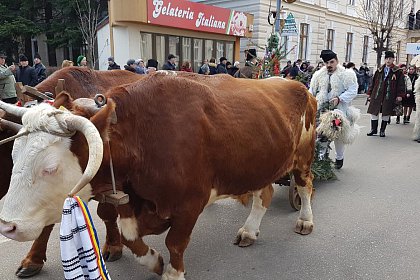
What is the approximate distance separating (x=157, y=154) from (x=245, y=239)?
1.65 meters

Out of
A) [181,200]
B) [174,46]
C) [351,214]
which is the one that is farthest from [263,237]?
[174,46]

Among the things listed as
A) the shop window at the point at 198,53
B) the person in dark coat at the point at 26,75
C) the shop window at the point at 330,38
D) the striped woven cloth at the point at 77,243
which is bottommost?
the striped woven cloth at the point at 77,243

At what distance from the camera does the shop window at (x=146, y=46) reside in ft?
51.6

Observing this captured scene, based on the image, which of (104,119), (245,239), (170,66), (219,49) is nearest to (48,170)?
(104,119)

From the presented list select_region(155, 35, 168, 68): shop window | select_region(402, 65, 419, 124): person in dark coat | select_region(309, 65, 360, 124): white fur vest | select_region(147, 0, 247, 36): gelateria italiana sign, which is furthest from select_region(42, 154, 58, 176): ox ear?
select_region(155, 35, 168, 68): shop window

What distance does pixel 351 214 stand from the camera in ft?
15.0

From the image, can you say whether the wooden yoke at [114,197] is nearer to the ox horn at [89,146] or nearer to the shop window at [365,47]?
the ox horn at [89,146]

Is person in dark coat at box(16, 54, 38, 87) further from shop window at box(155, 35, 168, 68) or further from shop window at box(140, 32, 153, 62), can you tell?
shop window at box(155, 35, 168, 68)

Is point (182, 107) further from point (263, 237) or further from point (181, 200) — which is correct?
point (263, 237)

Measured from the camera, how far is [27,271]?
10.3ft

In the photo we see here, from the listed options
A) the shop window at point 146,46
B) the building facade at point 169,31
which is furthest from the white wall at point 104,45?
the shop window at point 146,46

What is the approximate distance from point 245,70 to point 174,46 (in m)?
9.17

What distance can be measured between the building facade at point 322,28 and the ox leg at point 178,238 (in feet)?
56.7

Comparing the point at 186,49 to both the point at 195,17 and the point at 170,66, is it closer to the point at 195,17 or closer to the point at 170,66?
the point at 195,17
